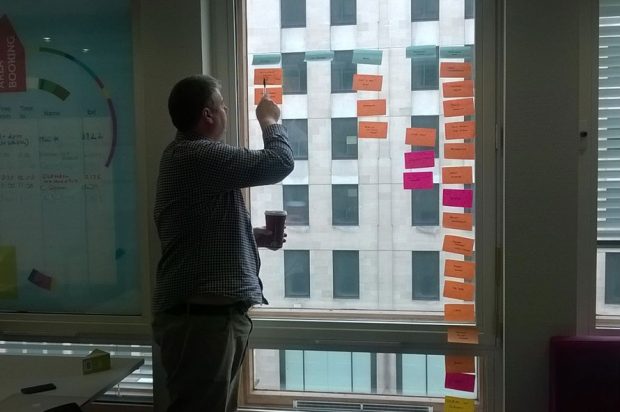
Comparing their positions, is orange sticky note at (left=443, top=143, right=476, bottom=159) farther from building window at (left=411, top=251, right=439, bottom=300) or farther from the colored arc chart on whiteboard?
the colored arc chart on whiteboard

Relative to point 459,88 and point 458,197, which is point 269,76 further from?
point 458,197

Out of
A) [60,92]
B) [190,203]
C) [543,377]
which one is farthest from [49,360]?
[543,377]

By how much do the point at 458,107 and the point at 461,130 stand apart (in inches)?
3.6

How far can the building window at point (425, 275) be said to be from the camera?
232 centimetres

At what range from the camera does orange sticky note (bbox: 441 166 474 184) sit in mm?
2256

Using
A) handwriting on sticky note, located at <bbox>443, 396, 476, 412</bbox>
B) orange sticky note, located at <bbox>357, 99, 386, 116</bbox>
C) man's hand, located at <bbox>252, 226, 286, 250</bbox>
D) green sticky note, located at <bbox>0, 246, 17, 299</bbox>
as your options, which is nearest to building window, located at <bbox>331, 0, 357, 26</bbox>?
orange sticky note, located at <bbox>357, 99, 386, 116</bbox>

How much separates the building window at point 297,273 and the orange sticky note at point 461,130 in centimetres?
77

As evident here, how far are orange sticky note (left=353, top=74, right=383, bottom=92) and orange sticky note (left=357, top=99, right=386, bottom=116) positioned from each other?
50 mm

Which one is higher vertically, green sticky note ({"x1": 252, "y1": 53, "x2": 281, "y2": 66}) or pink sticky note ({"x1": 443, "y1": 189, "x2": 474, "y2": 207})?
green sticky note ({"x1": 252, "y1": 53, "x2": 281, "y2": 66})

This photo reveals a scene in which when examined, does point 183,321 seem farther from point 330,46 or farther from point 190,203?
point 330,46

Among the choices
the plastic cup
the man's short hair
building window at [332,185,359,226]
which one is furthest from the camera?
building window at [332,185,359,226]

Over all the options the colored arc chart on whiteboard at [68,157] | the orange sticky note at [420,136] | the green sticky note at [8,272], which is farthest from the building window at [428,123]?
the green sticky note at [8,272]

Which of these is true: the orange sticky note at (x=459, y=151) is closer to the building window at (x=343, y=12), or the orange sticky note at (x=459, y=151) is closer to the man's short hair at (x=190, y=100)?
the building window at (x=343, y=12)

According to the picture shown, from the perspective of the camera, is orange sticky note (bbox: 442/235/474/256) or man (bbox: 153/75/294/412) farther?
orange sticky note (bbox: 442/235/474/256)
